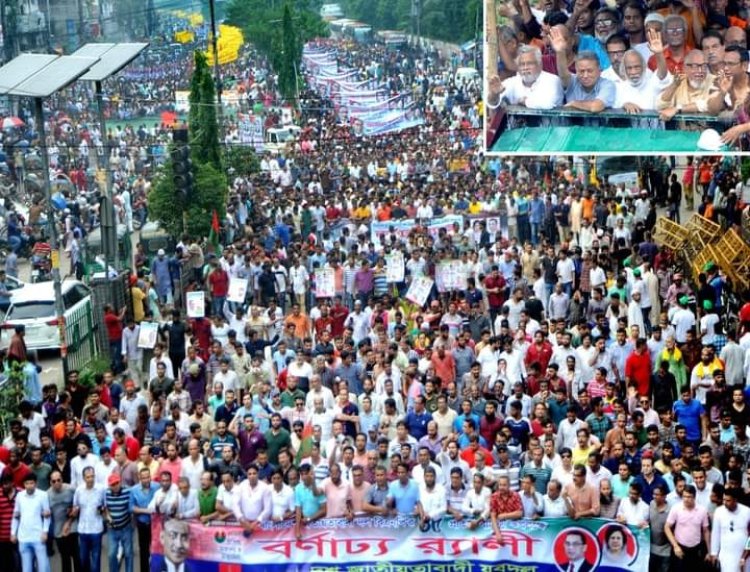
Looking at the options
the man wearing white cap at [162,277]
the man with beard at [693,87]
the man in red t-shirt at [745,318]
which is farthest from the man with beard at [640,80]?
the man wearing white cap at [162,277]

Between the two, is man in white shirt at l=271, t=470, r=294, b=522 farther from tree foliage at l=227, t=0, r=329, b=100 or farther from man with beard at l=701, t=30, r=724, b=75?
tree foliage at l=227, t=0, r=329, b=100

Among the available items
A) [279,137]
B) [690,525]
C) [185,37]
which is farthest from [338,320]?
[185,37]

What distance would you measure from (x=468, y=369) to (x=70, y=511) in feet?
16.9

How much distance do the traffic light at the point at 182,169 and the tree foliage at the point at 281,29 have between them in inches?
1281

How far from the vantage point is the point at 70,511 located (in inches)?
621

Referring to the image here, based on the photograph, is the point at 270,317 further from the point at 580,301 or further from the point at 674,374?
the point at 674,374

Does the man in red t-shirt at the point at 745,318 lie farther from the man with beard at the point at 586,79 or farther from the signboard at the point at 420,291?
the man with beard at the point at 586,79

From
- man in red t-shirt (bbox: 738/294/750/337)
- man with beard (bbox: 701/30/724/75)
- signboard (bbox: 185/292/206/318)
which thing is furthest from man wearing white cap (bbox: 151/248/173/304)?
man in red t-shirt (bbox: 738/294/750/337)

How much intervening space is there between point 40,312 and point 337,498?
34.5 feet

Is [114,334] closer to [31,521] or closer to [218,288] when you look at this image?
[218,288]

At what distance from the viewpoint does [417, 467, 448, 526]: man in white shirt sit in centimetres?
1541

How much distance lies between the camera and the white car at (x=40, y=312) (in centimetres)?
2462

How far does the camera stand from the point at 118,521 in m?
15.7

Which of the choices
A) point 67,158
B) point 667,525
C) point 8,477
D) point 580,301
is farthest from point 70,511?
point 67,158
